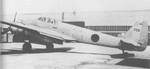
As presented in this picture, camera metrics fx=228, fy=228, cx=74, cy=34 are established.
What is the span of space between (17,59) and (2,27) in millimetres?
611

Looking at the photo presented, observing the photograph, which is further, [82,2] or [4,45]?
[4,45]

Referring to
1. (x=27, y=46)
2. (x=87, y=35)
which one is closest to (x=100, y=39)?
(x=87, y=35)

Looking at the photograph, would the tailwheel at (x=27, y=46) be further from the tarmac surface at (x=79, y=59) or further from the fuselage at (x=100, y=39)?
the fuselage at (x=100, y=39)

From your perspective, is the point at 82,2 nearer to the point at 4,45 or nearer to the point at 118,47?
the point at 118,47

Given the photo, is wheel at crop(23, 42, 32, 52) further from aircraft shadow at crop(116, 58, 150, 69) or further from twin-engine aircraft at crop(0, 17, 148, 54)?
aircraft shadow at crop(116, 58, 150, 69)

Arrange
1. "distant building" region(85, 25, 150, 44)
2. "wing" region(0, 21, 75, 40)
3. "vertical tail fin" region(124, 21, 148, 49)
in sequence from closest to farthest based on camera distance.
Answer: "distant building" region(85, 25, 150, 44)
"vertical tail fin" region(124, 21, 148, 49)
"wing" region(0, 21, 75, 40)

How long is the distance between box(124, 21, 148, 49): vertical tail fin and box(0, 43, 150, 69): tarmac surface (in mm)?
142

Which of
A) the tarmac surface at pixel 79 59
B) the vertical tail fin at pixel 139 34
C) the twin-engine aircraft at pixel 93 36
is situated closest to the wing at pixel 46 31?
the twin-engine aircraft at pixel 93 36

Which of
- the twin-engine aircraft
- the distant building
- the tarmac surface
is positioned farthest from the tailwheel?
the distant building

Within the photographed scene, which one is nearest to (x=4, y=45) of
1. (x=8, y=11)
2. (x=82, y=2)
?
(x=8, y=11)

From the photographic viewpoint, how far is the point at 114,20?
11.2 ft

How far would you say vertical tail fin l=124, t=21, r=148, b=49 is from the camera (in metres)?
3.61

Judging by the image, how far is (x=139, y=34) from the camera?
→ 3.93m

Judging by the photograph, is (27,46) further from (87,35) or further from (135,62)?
(135,62)
